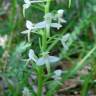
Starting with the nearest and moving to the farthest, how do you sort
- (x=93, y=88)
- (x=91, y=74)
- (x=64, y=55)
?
(x=91, y=74) → (x=64, y=55) → (x=93, y=88)

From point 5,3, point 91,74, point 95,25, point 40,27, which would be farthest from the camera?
point 5,3

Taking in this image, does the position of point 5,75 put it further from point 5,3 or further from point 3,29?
point 5,3

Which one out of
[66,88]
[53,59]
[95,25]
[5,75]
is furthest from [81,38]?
[53,59]

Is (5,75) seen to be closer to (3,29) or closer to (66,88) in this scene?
(3,29)

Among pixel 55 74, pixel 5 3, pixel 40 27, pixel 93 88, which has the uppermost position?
pixel 5 3

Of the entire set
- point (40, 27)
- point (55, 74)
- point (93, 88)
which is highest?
point (40, 27)

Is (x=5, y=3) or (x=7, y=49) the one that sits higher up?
(x=5, y=3)

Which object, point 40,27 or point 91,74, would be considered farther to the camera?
point 91,74

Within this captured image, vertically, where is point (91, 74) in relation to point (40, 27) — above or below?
below

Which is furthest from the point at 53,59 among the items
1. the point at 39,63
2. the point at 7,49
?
the point at 7,49
